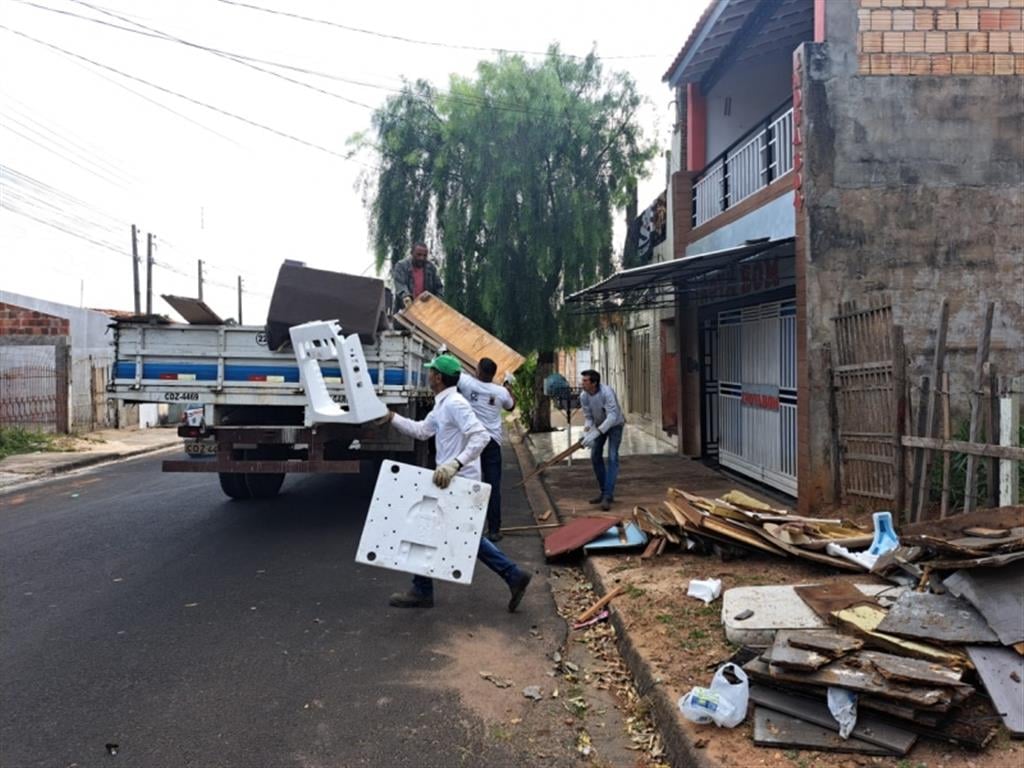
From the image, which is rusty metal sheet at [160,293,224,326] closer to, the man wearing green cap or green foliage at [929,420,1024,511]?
the man wearing green cap

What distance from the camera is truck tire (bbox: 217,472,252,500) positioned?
9.71 metres

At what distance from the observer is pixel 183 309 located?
305 inches

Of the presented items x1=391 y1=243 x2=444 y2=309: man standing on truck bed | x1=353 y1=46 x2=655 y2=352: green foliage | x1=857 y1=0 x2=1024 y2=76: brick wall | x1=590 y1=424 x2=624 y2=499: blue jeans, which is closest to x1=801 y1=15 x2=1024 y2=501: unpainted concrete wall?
x1=857 y1=0 x2=1024 y2=76: brick wall

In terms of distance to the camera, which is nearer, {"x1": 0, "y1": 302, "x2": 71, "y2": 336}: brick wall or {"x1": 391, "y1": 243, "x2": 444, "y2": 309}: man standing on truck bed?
{"x1": 391, "y1": 243, "x2": 444, "y2": 309}: man standing on truck bed

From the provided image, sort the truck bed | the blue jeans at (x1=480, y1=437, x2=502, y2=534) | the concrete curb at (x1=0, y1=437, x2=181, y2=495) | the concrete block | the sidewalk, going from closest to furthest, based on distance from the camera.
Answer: the concrete block < the truck bed < the blue jeans at (x1=480, y1=437, x2=502, y2=534) < the concrete curb at (x1=0, y1=437, x2=181, y2=495) < the sidewalk

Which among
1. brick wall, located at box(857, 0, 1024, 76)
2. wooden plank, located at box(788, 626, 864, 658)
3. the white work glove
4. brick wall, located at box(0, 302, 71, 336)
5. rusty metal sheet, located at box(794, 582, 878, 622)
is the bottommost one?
rusty metal sheet, located at box(794, 582, 878, 622)

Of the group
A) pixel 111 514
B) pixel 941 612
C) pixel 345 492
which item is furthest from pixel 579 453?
pixel 941 612

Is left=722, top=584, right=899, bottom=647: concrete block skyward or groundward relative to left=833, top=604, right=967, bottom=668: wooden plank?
groundward

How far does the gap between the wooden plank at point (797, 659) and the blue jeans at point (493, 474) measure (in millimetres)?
4276

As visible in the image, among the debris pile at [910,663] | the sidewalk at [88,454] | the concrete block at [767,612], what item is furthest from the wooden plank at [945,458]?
the sidewalk at [88,454]

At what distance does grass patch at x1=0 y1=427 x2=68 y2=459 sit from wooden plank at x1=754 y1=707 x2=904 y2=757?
16.7 metres

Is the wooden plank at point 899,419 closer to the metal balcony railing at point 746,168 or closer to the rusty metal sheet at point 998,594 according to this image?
the rusty metal sheet at point 998,594

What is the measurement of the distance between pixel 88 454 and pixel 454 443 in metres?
13.8

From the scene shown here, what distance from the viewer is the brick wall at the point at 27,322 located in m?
20.8
